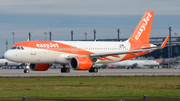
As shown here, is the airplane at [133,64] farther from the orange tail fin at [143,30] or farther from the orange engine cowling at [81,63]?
the orange engine cowling at [81,63]

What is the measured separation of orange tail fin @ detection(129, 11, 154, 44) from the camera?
199ft

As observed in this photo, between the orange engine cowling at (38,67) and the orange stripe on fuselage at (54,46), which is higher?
the orange stripe on fuselage at (54,46)

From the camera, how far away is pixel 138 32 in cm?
6106

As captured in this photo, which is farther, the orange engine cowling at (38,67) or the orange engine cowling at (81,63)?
the orange engine cowling at (38,67)

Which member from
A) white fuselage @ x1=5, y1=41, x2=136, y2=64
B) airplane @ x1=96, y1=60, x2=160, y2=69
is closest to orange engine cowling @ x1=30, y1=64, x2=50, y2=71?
white fuselage @ x1=5, y1=41, x2=136, y2=64

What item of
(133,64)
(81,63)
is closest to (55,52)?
(81,63)

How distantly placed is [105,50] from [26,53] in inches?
513

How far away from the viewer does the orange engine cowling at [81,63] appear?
161 feet

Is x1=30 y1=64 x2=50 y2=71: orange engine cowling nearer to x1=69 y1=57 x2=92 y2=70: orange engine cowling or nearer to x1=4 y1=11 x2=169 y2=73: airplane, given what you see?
x1=4 y1=11 x2=169 y2=73: airplane

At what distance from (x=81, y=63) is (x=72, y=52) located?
3.64 m

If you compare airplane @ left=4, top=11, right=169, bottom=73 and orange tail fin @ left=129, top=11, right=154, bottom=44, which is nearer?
airplane @ left=4, top=11, right=169, bottom=73

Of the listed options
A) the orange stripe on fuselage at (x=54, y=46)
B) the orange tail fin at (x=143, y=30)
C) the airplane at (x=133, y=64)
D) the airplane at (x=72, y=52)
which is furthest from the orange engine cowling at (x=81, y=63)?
the airplane at (x=133, y=64)

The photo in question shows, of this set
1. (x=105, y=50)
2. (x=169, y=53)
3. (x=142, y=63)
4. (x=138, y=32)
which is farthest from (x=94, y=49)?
(x=169, y=53)

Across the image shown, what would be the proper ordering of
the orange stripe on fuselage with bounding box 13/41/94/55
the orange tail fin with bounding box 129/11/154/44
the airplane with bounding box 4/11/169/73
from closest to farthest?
the airplane with bounding box 4/11/169/73 → the orange stripe on fuselage with bounding box 13/41/94/55 → the orange tail fin with bounding box 129/11/154/44
